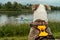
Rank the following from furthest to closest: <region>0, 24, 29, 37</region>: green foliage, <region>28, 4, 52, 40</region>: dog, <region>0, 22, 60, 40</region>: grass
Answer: <region>0, 24, 29, 37</region>: green foliage
<region>0, 22, 60, 40</region>: grass
<region>28, 4, 52, 40</region>: dog

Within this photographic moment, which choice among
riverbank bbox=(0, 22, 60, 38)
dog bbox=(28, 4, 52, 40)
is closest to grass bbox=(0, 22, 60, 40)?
riverbank bbox=(0, 22, 60, 38)

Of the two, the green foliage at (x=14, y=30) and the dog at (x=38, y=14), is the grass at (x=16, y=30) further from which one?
the dog at (x=38, y=14)

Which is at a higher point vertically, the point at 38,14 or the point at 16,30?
the point at 38,14

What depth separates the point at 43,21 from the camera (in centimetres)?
448

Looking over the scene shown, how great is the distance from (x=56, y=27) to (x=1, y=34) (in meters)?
2.73

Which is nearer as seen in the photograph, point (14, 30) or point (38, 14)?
point (38, 14)

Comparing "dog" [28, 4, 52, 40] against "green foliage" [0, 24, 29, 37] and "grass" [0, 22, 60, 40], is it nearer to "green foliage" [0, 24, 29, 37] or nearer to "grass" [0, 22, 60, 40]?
"grass" [0, 22, 60, 40]

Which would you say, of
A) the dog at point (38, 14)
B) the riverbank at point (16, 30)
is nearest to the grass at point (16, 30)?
the riverbank at point (16, 30)

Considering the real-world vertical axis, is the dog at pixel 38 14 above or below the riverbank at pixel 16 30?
above

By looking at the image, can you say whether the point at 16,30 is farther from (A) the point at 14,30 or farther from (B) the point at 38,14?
(B) the point at 38,14

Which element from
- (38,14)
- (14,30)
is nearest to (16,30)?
(14,30)

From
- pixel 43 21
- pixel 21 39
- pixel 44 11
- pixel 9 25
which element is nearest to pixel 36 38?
pixel 43 21

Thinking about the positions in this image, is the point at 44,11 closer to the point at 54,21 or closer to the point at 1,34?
the point at 1,34

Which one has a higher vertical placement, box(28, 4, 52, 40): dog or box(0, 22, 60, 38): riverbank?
box(28, 4, 52, 40): dog
